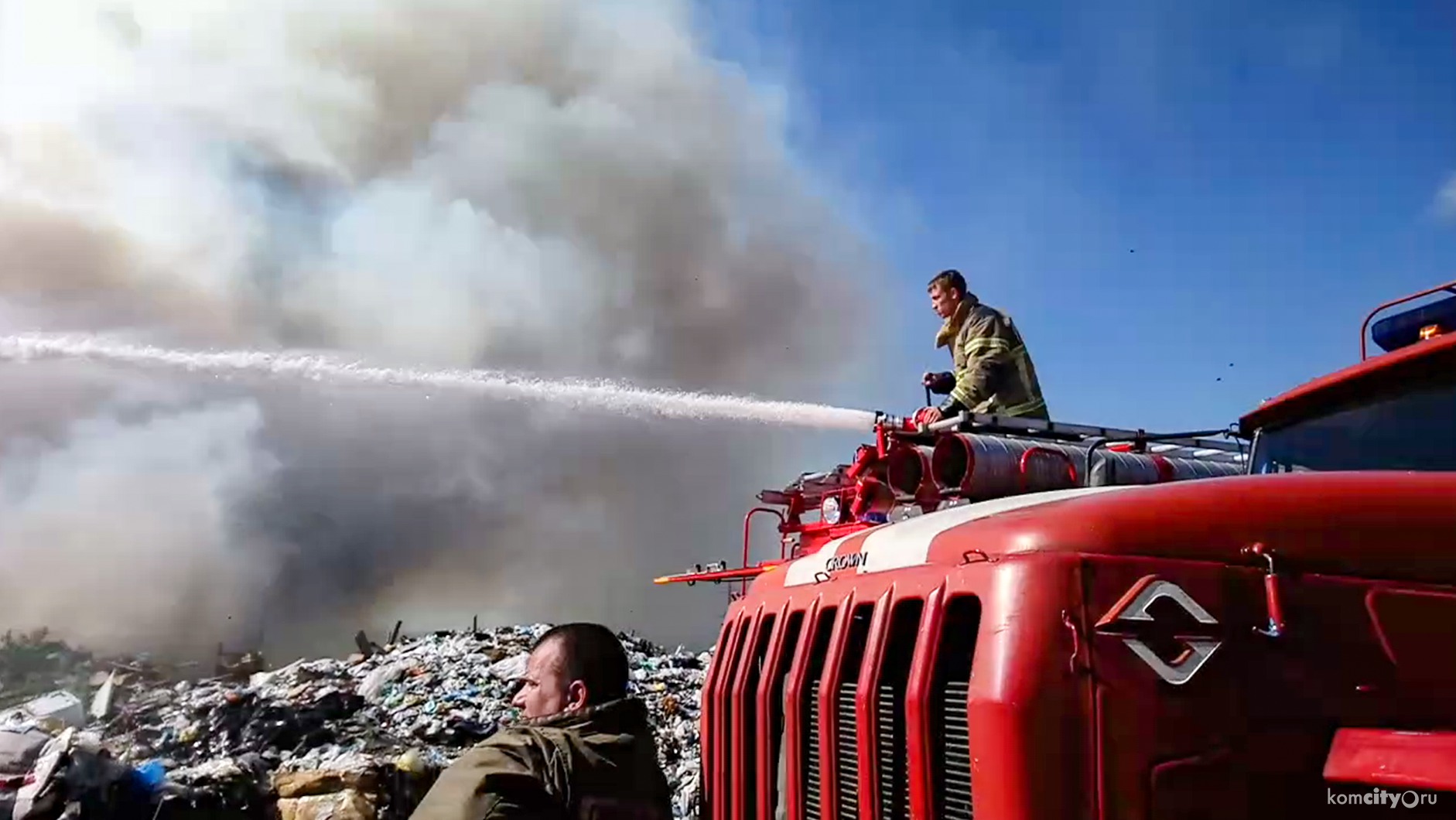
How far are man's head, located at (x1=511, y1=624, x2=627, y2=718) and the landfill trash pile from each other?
191 inches

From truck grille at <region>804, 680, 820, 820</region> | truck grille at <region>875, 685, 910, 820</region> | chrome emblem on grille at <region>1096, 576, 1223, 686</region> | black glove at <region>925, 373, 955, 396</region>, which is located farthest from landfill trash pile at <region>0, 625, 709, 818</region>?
chrome emblem on grille at <region>1096, 576, 1223, 686</region>

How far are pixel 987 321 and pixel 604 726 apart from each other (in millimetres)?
4865

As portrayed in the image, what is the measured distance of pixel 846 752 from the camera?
3.25 meters

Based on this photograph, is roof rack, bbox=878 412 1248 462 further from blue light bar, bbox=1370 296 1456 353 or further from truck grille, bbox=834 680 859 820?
truck grille, bbox=834 680 859 820

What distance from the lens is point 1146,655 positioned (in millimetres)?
2584

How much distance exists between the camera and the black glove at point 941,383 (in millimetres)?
7395

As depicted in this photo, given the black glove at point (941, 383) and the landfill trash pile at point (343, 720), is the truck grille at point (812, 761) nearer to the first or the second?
the black glove at point (941, 383)

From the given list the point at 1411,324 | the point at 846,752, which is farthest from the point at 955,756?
the point at 1411,324

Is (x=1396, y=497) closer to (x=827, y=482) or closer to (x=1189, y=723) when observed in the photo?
(x=1189, y=723)

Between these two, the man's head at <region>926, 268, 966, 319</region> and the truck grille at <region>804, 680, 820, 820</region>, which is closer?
the truck grille at <region>804, 680, 820, 820</region>

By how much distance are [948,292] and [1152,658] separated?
5204 millimetres

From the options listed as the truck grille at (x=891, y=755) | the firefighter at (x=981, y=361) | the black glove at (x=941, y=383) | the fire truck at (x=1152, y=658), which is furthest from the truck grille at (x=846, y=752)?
the black glove at (x=941, y=383)

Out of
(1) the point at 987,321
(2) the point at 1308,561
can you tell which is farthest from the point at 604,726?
(1) the point at 987,321

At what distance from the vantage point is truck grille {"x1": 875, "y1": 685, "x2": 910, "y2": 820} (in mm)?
2996
